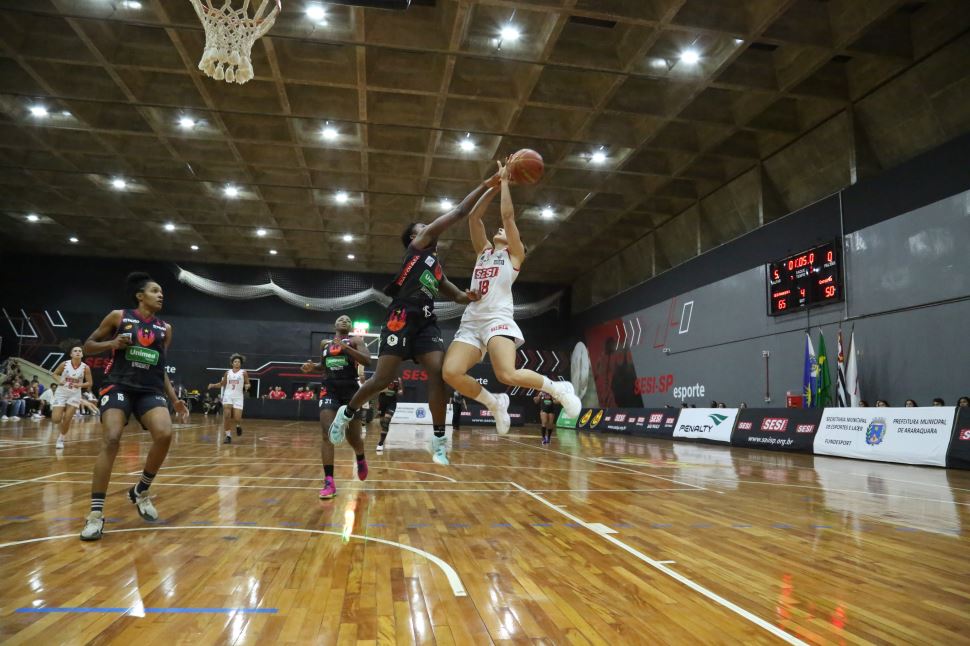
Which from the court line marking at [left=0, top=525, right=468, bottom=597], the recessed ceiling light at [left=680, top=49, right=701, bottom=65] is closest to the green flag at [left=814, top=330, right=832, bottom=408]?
the recessed ceiling light at [left=680, top=49, right=701, bottom=65]

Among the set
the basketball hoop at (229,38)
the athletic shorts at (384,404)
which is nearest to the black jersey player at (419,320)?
the basketball hoop at (229,38)

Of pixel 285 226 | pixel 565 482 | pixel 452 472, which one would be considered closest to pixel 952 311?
pixel 565 482

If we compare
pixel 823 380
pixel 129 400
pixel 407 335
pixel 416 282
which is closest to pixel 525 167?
pixel 416 282

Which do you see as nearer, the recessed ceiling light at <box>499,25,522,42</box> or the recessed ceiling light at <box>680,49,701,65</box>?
the recessed ceiling light at <box>499,25,522,42</box>

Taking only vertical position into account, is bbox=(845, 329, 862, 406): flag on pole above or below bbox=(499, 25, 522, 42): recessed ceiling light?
below

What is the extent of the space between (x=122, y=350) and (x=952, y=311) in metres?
13.6

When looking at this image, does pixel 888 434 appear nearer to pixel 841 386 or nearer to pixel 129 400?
pixel 841 386

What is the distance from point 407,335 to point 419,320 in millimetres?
156

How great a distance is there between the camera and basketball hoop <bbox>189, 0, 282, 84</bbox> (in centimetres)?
734

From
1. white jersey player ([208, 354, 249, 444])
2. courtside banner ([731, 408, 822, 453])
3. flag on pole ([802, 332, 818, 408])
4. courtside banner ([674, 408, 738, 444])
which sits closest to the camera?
white jersey player ([208, 354, 249, 444])

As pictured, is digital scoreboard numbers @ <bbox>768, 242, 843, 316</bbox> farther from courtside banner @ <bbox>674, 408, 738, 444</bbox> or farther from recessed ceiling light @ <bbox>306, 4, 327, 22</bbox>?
recessed ceiling light @ <bbox>306, 4, 327, 22</bbox>

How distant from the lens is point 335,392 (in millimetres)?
6859

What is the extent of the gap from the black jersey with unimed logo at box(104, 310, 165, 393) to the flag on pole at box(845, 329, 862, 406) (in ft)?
44.6

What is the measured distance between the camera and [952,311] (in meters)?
12.0
